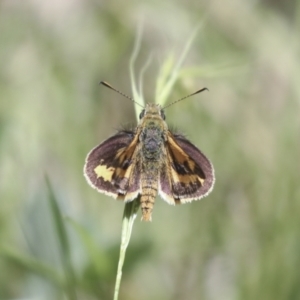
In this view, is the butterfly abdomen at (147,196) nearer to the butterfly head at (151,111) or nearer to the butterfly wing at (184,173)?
the butterfly wing at (184,173)

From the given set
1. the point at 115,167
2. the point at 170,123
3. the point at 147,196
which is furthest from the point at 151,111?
the point at 170,123

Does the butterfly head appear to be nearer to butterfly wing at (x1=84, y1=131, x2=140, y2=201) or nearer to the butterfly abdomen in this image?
butterfly wing at (x1=84, y1=131, x2=140, y2=201)

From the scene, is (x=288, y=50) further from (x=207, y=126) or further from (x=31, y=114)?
(x=31, y=114)

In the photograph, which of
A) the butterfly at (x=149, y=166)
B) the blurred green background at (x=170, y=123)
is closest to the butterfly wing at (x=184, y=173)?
→ the butterfly at (x=149, y=166)

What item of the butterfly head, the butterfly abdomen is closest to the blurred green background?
the butterfly head

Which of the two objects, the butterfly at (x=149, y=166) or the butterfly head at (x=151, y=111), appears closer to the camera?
the butterfly at (x=149, y=166)

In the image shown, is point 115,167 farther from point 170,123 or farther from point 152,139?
point 170,123

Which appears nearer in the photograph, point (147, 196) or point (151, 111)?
point (147, 196)

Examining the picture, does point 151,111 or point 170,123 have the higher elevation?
point 170,123
